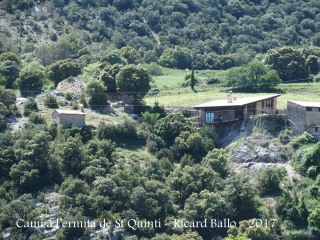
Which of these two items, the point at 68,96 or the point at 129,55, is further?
the point at 129,55

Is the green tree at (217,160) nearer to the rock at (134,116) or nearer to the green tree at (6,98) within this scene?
the rock at (134,116)

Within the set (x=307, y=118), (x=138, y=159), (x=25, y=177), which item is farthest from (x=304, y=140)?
(x=25, y=177)

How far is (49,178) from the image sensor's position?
76.4 m

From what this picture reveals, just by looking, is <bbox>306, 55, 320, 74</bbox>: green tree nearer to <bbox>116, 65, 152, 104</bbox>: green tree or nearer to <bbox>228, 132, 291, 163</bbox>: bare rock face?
<bbox>116, 65, 152, 104</bbox>: green tree

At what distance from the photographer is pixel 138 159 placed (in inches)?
3189

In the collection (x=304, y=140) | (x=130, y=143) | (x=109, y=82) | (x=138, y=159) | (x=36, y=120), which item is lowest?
(x=138, y=159)

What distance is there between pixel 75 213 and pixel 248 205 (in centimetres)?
1376

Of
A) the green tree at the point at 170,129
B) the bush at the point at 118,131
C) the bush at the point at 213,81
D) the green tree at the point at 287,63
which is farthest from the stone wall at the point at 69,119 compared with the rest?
the green tree at the point at 287,63

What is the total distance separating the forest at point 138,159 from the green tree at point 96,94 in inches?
5.4

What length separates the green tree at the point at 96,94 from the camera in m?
89.3

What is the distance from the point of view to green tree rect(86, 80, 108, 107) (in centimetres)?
8931

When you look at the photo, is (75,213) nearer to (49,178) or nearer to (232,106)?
(49,178)

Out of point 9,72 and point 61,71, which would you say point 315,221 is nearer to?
point 61,71

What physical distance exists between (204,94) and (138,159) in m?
19.8
